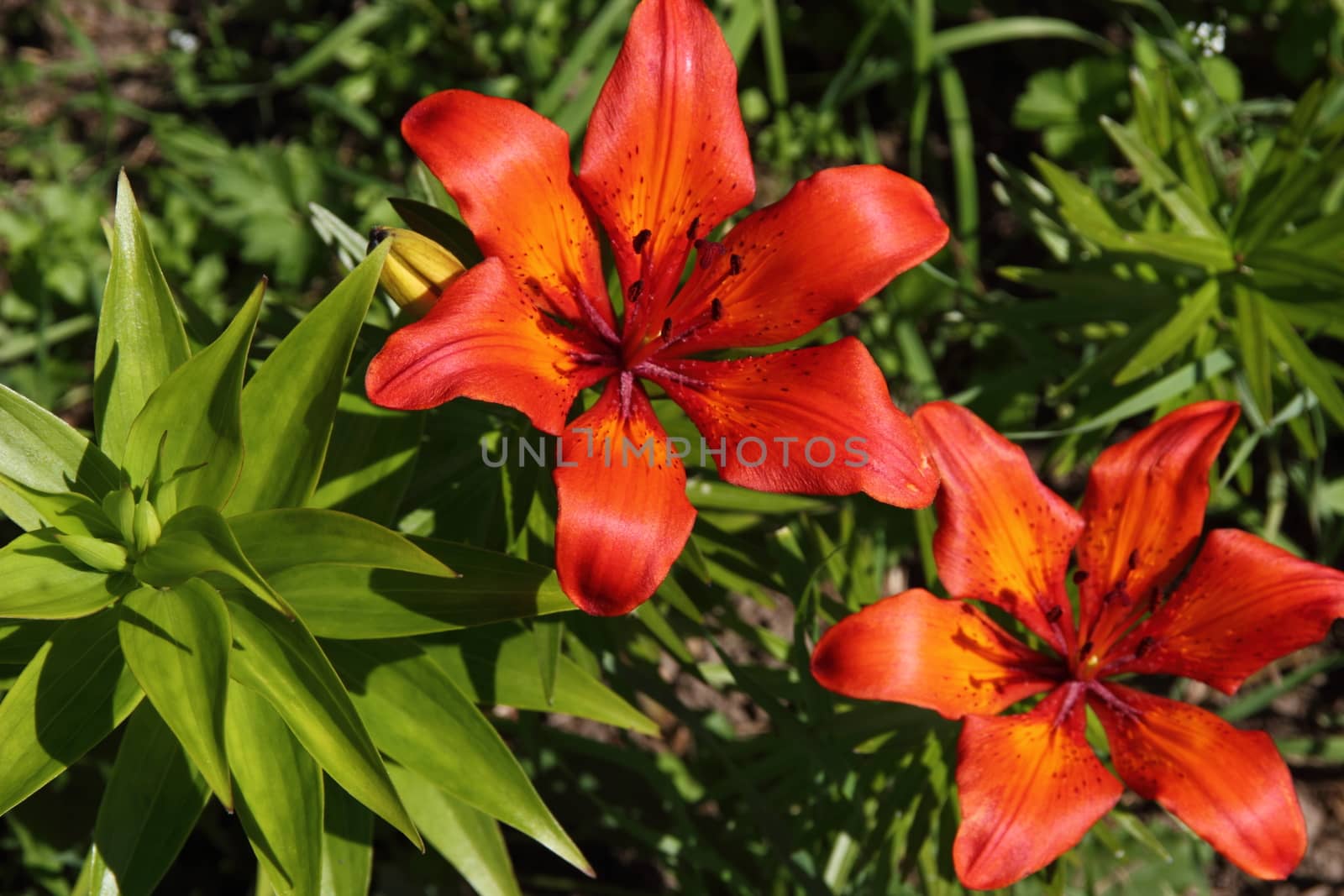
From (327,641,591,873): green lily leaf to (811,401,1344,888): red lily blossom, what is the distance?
48 cm

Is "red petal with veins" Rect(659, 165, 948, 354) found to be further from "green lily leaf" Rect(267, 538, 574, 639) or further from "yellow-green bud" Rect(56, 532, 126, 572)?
"yellow-green bud" Rect(56, 532, 126, 572)

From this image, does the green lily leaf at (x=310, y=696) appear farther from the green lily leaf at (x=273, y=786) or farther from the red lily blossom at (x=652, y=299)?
the red lily blossom at (x=652, y=299)

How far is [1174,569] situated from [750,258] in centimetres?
87

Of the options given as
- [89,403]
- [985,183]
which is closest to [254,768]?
[89,403]

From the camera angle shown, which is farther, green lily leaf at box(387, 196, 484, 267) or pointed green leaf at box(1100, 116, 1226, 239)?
pointed green leaf at box(1100, 116, 1226, 239)

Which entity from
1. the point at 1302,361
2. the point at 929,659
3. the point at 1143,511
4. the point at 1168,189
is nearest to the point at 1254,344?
the point at 1302,361

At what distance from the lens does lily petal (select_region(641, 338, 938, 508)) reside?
4.84ft

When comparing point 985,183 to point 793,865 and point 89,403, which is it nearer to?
point 793,865

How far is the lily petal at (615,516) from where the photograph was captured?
1.40m

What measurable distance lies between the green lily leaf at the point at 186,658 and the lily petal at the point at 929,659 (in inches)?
31.1

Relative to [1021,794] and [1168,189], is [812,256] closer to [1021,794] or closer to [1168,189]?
[1021,794]

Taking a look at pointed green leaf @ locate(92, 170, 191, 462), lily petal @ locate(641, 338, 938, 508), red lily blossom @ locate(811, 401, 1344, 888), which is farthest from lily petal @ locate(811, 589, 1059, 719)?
pointed green leaf @ locate(92, 170, 191, 462)

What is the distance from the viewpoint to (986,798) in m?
1.62

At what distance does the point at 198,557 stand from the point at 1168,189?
1.94 m
